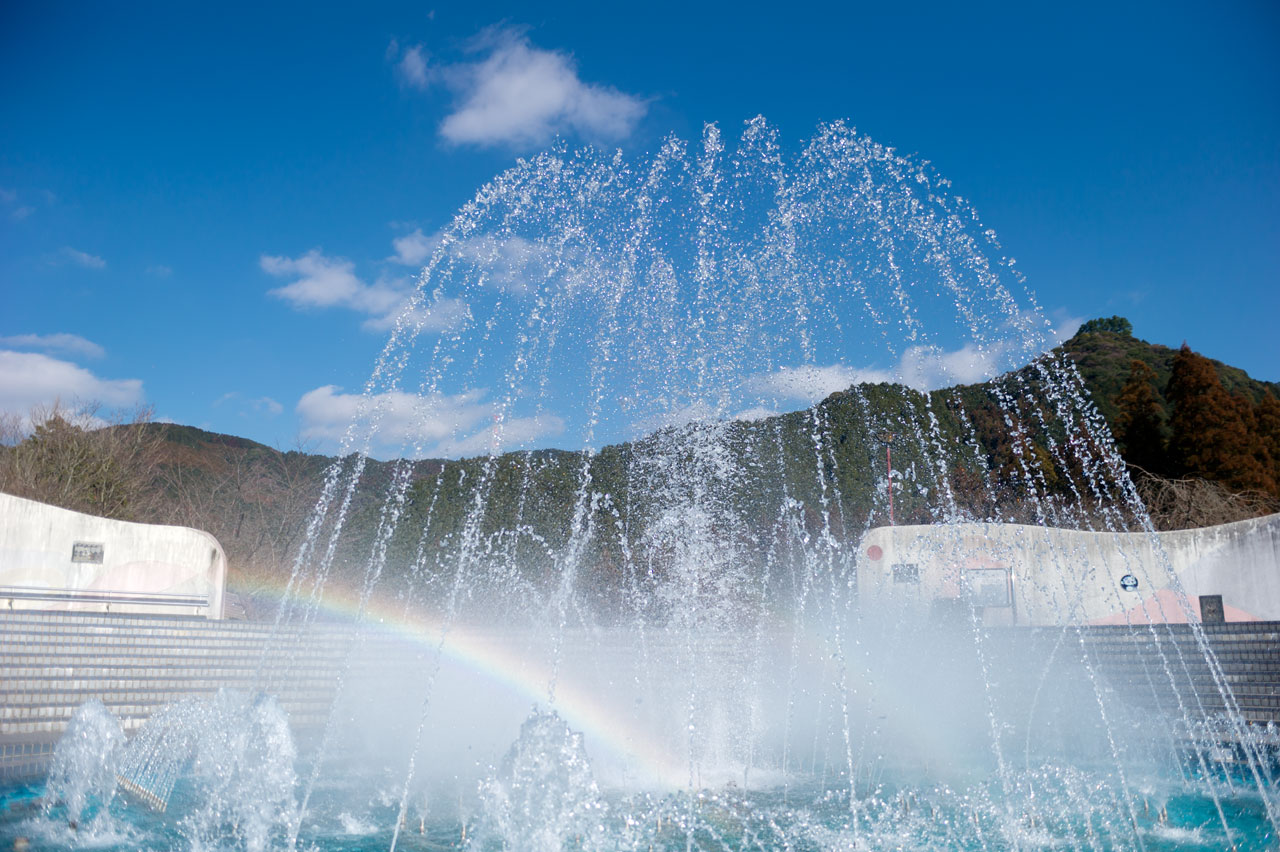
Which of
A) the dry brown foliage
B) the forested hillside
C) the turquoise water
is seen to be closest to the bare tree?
the forested hillside

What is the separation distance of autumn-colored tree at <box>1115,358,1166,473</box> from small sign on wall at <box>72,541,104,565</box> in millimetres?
24016

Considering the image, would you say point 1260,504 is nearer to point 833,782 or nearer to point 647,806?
point 833,782

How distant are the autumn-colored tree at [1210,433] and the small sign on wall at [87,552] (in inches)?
898

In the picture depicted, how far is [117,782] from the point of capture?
A: 18.6 feet

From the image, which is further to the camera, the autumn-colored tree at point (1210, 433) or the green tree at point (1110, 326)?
the green tree at point (1110, 326)

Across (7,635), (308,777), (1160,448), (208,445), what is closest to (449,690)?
(308,777)

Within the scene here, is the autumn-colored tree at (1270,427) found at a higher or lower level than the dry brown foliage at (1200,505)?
higher

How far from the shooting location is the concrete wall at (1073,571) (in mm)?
11203

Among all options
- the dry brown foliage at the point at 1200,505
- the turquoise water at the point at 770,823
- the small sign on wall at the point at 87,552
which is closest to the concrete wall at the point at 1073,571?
the dry brown foliage at the point at 1200,505

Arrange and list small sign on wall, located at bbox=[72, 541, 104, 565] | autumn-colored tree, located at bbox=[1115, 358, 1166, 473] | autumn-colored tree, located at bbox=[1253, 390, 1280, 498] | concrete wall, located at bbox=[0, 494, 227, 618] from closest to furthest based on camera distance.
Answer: concrete wall, located at bbox=[0, 494, 227, 618] → small sign on wall, located at bbox=[72, 541, 104, 565] → autumn-colored tree, located at bbox=[1253, 390, 1280, 498] → autumn-colored tree, located at bbox=[1115, 358, 1166, 473]

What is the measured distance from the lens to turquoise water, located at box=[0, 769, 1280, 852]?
15.2 ft

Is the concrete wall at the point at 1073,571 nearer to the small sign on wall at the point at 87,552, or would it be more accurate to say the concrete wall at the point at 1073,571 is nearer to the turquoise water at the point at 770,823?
the turquoise water at the point at 770,823

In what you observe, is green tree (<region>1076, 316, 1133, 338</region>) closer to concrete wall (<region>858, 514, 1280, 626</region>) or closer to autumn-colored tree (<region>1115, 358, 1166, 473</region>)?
autumn-colored tree (<region>1115, 358, 1166, 473</region>)

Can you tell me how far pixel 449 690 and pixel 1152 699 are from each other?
25.9 ft
